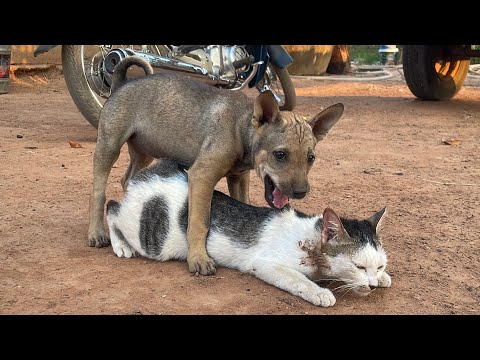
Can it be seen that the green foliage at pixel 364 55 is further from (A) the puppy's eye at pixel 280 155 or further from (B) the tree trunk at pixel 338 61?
(A) the puppy's eye at pixel 280 155

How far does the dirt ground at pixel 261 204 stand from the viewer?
3359mm

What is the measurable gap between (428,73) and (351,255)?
7.96 m

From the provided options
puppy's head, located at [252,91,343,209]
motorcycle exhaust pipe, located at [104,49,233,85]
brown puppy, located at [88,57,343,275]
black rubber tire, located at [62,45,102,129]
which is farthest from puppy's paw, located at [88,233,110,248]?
motorcycle exhaust pipe, located at [104,49,233,85]

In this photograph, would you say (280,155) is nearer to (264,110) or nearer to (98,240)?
(264,110)

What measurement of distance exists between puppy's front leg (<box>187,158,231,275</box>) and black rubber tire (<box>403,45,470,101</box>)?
7.49 metres

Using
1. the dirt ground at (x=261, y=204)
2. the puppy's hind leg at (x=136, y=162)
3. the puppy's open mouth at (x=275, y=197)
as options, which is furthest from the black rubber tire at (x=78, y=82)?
the puppy's open mouth at (x=275, y=197)

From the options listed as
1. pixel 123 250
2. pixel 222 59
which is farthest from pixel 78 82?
pixel 123 250

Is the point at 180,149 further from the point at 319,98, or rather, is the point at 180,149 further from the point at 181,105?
the point at 319,98

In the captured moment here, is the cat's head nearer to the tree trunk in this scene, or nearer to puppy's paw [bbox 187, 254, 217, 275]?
puppy's paw [bbox 187, 254, 217, 275]

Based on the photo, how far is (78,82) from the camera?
7016 mm

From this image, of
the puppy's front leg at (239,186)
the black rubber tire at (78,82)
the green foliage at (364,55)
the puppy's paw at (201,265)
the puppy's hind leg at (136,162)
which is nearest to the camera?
the puppy's paw at (201,265)

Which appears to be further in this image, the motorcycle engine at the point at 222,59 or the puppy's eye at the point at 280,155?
the motorcycle engine at the point at 222,59

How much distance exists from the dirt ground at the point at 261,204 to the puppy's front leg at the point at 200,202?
0.47 feet

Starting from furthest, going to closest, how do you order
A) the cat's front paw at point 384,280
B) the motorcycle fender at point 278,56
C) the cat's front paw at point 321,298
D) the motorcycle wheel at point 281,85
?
the motorcycle wheel at point 281,85
the motorcycle fender at point 278,56
the cat's front paw at point 384,280
the cat's front paw at point 321,298
